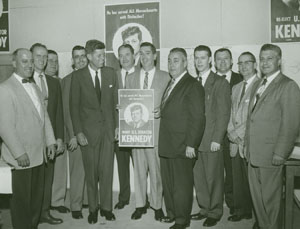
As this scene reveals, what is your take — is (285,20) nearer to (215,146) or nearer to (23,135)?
(215,146)

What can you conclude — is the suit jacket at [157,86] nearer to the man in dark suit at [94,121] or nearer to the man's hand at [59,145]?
the man in dark suit at [94,121]

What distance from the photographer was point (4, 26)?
6.11m

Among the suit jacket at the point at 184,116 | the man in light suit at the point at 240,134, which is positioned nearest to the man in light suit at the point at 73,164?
the suit jacket at the point at 184,116

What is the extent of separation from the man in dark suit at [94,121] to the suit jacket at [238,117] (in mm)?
1498

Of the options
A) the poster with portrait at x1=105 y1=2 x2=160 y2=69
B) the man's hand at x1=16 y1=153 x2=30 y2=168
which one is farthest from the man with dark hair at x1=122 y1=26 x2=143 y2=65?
the man's hand at x1=16 y1=153 x2=30 y2=168

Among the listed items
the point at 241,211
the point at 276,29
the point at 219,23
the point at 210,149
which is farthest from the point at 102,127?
the point at 276,29

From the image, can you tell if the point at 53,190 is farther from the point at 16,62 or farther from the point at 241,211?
the point at 241,211

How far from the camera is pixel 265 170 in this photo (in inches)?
137

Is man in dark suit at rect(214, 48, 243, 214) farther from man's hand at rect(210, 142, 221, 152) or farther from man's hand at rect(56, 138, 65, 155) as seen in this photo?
man's hand at rect(56, 138, 65, 155)

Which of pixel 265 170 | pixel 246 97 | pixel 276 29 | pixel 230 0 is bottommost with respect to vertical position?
pixel 265 170

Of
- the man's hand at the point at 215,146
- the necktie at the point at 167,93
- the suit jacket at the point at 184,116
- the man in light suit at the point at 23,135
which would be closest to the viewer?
the man in light suit at the point at 23,135

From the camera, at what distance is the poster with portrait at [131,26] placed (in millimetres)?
5520

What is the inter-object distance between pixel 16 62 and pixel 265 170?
9.32 feet

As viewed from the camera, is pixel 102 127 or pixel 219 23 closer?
pixel 102 127
